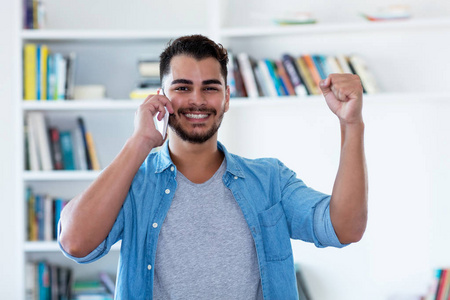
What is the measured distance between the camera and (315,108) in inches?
127

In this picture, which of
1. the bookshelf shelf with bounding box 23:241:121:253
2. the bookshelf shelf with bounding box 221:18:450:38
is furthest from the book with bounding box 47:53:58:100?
the bookshelf shelf with bounding box 221:18:450:38

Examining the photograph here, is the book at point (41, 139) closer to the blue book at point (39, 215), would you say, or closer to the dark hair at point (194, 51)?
the blue book at point (39, 215)

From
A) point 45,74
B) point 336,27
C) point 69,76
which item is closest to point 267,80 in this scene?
point 336,27

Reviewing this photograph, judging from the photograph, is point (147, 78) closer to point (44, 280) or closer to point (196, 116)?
point (44, 280)

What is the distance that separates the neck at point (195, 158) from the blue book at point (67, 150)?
1548 mm

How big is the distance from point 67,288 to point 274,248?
1.90 meters

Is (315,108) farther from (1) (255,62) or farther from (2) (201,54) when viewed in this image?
(2) (201,54)

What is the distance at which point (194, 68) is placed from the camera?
168cm

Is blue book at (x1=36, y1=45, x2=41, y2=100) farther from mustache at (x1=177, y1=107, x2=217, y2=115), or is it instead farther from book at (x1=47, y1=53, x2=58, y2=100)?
mustache at (x1=177, y1=107, x2=217, y2=115)

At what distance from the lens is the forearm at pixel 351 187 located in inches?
57.2

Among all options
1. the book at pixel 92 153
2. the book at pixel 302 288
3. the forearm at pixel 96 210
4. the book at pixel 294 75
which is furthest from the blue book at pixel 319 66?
the forearm at pixel 96 210

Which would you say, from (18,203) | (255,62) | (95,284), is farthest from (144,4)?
(95,284)

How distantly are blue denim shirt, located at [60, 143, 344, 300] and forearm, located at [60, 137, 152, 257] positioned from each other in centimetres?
5

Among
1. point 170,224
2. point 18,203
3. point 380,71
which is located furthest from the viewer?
point 380,71
